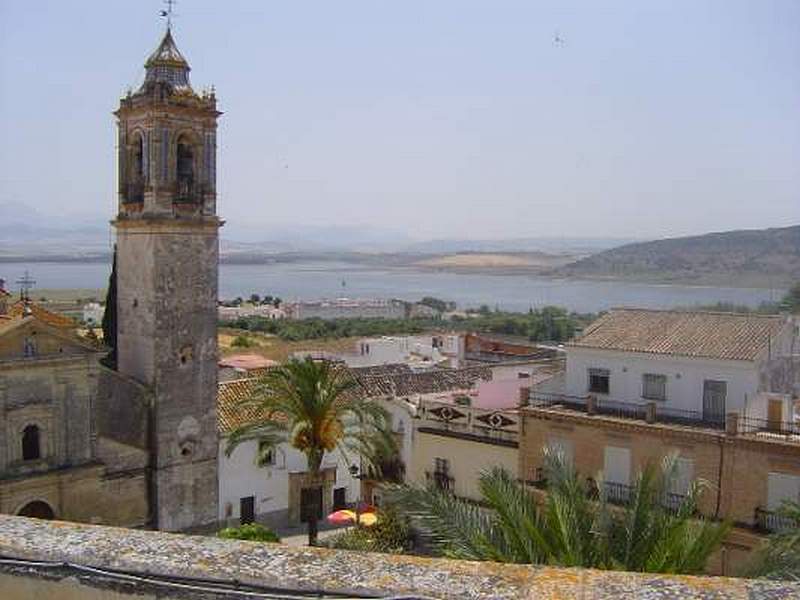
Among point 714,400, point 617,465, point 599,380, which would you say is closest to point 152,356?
point 599,380

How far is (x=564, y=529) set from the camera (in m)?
6.68

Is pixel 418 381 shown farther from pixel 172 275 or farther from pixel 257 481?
pixel 172 275

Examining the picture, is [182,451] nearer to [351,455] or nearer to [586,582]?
[351,455]

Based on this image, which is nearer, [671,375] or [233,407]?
[671,375]

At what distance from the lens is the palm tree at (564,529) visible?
6.63 metres

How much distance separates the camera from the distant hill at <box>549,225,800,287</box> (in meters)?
148

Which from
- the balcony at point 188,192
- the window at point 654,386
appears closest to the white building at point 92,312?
the balcony at point 188,192

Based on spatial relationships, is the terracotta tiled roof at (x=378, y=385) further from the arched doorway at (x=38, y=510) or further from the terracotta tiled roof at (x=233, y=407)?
the arched doorway at (x=38, y=510)

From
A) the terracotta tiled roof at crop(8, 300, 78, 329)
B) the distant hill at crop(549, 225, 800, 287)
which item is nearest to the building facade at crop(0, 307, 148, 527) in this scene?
the terracotta tiled roof at crop(8, 300, 78, 329)

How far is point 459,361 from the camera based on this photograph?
160 feet

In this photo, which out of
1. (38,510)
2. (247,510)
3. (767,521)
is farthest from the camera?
(247,510)

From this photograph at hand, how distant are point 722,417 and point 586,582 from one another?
800 inches

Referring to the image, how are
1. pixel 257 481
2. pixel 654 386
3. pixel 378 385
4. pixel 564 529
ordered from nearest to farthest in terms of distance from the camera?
1. pixel 564 529
2. pixel 654 386
3. pixel 257 481
4. pixel 378 385

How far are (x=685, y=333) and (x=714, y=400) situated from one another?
2.25 meters
